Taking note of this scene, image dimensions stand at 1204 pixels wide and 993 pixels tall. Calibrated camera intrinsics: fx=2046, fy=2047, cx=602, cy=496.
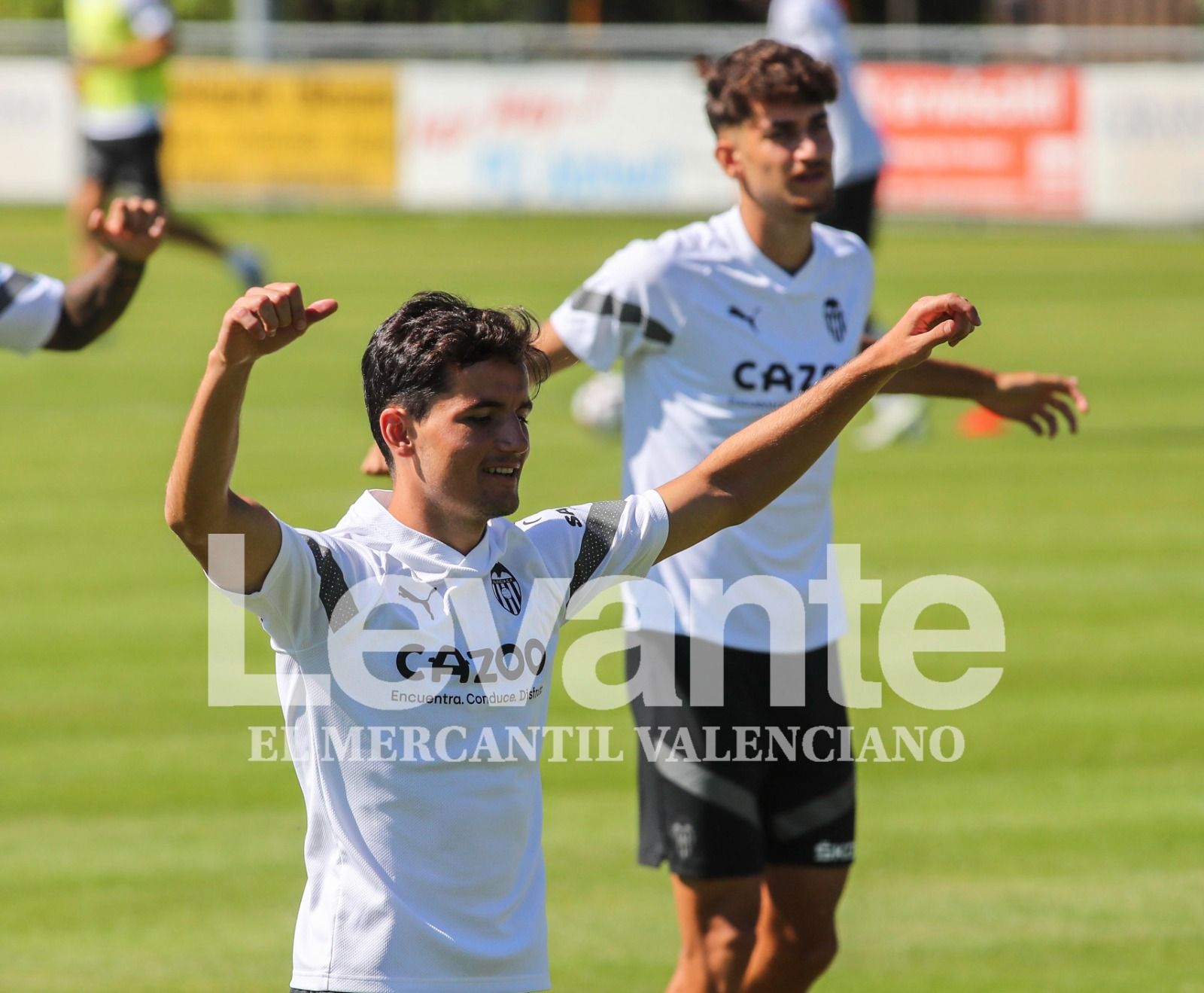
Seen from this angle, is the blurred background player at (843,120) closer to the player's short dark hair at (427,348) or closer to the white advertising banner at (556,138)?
the player's short dark hair at (427,348)

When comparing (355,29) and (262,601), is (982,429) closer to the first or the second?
(262,601)

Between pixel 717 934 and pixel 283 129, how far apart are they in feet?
85.2

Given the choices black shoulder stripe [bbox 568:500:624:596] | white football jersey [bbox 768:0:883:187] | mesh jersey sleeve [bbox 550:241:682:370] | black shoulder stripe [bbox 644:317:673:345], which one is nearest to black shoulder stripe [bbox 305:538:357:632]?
black shoulder stripe [bbox 568:500:624:596]

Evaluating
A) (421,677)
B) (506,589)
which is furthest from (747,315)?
(421,677)

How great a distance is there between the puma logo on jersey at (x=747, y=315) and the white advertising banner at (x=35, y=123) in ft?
84.1

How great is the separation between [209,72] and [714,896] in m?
26.5

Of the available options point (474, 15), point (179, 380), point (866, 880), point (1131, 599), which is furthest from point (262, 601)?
point (474, 15)

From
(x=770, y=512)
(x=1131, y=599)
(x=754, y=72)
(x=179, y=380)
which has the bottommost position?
(x=179, y=380)

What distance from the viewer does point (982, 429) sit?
1477 centimetres

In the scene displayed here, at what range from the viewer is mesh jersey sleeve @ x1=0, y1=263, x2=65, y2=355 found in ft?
21.4

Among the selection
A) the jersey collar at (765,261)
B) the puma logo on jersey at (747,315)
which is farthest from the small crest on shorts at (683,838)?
the jersey collar at (765,261)

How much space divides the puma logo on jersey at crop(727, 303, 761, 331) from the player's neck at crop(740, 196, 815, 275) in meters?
0.16

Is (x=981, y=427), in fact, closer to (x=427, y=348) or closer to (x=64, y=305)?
(x=64, y=305)

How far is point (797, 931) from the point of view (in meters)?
5.46
